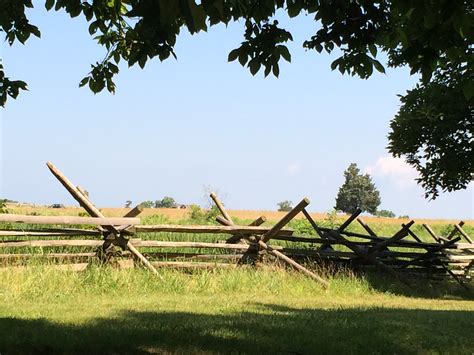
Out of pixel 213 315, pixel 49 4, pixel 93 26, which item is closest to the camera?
pixel 49 4

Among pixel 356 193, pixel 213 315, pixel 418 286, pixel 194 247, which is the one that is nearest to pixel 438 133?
pixel 418 286

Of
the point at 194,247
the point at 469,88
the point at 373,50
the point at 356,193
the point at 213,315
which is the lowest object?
the point at 213,315

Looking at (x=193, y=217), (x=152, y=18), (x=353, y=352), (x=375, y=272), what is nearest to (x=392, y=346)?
(x=353, y=352)

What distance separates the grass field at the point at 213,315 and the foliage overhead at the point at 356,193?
6940 cm

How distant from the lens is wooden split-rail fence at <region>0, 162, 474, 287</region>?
1119 cm

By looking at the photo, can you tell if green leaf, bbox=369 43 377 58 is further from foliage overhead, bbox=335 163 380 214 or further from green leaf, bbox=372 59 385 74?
foliage overhead, bbox=335 163 380 214

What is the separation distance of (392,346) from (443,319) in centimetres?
243

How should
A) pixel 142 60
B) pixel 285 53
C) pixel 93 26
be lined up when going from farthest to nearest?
1. pixel 93 26
2. pixel 142 60
3. pixel 285 53

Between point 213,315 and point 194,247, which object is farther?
point 194,247

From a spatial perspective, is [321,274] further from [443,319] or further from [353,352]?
[353,352]

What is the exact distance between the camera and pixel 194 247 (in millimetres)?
13398

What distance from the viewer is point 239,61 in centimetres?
541

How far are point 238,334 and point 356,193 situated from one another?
77860mm

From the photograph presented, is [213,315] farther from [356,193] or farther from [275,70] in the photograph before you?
[356,193]
